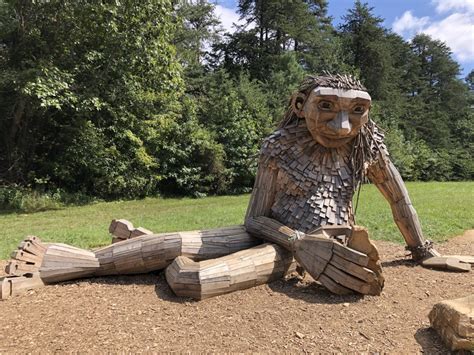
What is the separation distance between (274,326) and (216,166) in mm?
11627

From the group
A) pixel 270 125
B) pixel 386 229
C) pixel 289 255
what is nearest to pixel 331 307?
pixel 289 255

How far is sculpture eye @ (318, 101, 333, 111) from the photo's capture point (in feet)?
→ 9.78

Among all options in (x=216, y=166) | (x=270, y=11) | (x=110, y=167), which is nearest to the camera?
(x=110, y=167)

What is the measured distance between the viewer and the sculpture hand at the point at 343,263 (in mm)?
2498

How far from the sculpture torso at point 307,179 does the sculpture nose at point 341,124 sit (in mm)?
310

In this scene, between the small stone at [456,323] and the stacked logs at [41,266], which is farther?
the stacked logs at [41,266]

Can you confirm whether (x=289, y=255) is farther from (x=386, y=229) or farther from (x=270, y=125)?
(x=270, y=125)

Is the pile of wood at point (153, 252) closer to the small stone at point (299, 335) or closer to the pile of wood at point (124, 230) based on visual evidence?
the pile of wood at point (124, 230)

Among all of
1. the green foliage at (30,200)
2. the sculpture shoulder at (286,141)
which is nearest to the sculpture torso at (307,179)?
the sculpture shoulder at (286,141)

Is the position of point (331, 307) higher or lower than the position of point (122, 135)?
lower

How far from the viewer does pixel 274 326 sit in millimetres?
2299

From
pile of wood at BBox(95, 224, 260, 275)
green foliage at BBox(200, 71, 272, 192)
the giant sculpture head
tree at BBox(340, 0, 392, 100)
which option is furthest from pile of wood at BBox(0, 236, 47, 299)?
tree at BBox(340, 0, 392, 100)

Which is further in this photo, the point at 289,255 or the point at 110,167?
the point at 110,167

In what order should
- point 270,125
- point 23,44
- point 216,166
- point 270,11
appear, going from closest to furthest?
point 23,44, point 216,166, point 270,125, point 270,11
